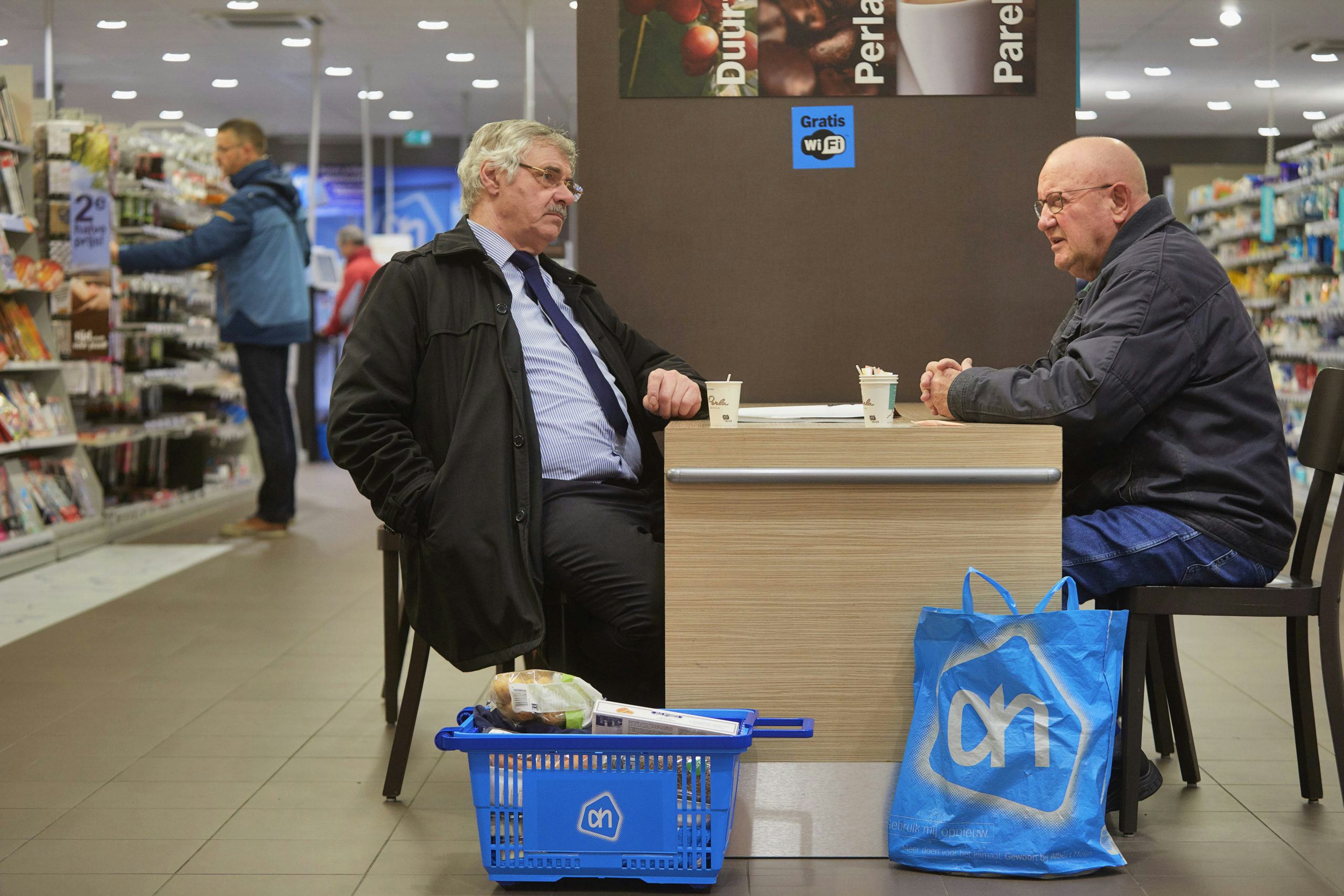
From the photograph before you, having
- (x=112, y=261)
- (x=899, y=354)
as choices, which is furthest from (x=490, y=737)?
(x=112, y=261)

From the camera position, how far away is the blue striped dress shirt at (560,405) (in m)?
2.62

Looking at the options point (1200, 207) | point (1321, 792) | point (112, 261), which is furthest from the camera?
point (1200, 207)

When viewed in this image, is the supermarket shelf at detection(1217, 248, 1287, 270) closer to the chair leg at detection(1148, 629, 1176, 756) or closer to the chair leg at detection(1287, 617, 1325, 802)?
the chair leg at detection(1148, 629, 1176, 756)

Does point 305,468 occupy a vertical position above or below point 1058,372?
below

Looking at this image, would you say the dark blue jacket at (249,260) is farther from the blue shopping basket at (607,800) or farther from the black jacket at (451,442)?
the blue shopping basket at (607,800)

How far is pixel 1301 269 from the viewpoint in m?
8.41

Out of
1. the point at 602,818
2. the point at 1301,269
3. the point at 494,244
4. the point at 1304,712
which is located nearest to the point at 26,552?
the point at 494,244

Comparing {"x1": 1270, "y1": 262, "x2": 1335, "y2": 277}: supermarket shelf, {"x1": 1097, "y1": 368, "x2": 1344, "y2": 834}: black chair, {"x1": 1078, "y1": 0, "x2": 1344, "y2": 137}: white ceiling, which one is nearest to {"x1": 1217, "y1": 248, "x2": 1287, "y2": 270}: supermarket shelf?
{"x1": 1270, "y1": 262, "x2": 1335, "y2": 277}: supermarket shelf

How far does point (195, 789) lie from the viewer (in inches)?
108

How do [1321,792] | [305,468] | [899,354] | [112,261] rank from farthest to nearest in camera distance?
[305,468] → [112,261] → [899,354] → [1321,792]

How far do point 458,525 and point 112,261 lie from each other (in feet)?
15.0

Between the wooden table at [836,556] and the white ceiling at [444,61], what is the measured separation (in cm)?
796

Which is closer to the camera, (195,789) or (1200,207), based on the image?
(195,789)

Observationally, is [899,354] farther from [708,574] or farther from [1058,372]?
[708,574]
